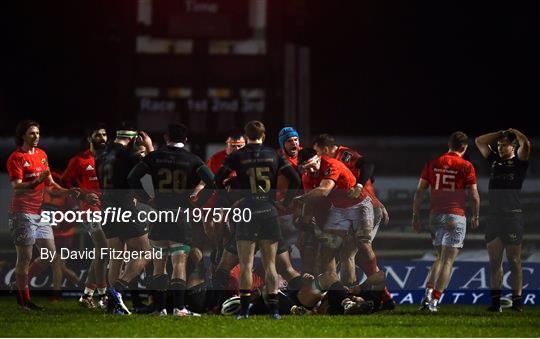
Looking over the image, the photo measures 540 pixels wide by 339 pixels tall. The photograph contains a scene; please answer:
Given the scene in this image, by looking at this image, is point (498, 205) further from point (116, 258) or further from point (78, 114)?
point (78, 114)

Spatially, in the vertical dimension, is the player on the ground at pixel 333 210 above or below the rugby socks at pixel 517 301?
above

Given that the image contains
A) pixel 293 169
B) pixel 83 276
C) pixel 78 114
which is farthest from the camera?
pixel 78 114

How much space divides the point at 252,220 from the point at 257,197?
21 cm

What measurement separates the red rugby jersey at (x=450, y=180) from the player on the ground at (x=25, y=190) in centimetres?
389

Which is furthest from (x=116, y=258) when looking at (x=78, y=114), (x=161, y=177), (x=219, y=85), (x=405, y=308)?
(x=78, y=114)

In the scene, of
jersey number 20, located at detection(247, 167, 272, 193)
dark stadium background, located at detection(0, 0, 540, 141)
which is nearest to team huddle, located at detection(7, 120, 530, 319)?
jersey number 20, located at detection(247, 167, 272, 193)

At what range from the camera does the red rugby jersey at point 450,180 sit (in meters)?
12.7

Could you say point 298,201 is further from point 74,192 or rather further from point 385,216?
point 74,192

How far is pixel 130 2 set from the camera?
1939 cm

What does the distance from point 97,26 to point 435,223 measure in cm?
2092

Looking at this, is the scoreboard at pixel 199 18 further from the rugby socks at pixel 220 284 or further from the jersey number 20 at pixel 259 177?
the jersey number 20 at pixel 259 177

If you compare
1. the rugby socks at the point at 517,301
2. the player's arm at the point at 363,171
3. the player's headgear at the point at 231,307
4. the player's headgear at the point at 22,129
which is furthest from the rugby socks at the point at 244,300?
the rugby socks at the point at 517,301

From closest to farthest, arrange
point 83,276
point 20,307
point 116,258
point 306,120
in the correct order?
1. point 116,258
2. point 20,307
3. point 83,276
4. point 306,120

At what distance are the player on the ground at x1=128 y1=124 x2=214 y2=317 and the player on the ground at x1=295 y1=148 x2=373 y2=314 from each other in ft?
3.66
